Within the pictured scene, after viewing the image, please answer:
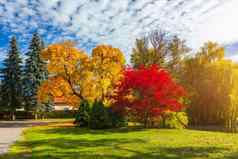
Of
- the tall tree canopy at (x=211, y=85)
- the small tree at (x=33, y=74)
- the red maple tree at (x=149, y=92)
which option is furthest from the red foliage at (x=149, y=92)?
the small tree at (x=33, y=74)

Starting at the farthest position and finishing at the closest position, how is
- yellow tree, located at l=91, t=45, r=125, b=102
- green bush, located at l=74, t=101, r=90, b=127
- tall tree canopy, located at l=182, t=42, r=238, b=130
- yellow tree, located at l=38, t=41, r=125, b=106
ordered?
yellow tree, located at l=91, t=45, r=125, b=102 < yellow tree, located at l=38, t=41, r=125, b=106 < tall tree canopy, located at l=182, t=42, r=238, b=130 < green bush, located at l=74, t=101, r=90, b=127

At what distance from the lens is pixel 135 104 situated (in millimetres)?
17875

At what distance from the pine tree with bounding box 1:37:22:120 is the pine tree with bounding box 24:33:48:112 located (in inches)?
39.9

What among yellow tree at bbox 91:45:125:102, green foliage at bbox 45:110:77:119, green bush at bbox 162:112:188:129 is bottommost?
green foliage at bbox 45:110:77:119

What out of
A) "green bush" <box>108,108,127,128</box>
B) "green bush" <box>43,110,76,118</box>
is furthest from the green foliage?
"green bush" <box>108,108,127,128</box>

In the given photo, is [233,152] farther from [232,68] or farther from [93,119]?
[232,68]

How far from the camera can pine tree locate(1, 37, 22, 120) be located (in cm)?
3825

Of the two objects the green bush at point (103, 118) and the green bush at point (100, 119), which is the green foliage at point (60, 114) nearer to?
the green bush at point (103, 118)

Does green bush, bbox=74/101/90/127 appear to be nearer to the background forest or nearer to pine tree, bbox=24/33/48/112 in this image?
the background forest

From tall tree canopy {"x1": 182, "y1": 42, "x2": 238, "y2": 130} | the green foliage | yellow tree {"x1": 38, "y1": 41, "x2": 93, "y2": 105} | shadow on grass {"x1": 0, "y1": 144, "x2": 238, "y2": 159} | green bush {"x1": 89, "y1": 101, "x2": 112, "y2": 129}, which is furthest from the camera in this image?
the green foliage

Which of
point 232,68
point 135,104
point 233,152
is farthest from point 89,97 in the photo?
point 233,152

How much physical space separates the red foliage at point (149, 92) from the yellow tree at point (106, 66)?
853 cm

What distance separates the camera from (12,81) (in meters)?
38.8

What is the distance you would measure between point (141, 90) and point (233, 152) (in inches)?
382
